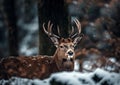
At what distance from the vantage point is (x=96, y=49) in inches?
912

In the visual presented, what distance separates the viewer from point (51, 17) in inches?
603

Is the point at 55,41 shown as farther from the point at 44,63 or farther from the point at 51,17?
the point at 51,17

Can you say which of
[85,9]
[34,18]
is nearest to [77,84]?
[85,9]

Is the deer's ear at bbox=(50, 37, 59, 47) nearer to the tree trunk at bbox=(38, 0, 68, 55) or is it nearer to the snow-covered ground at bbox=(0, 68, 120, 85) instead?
the tree trunk at bbox=(38, 0, 68, 55)

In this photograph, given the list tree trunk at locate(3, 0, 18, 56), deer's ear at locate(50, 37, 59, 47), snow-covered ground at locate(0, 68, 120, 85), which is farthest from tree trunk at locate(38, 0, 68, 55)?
tree trunk at locate(3, 0, 18, 56)

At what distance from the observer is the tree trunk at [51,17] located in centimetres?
1527

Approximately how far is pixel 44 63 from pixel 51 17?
2041 millimetres

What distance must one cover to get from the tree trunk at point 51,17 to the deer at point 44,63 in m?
1.34

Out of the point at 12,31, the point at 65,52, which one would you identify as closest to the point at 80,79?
the point at 65,52

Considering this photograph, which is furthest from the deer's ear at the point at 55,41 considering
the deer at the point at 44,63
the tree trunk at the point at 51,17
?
the tree trunk at the point at 51,17

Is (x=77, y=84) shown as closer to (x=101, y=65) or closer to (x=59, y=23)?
(x=59, y=23)

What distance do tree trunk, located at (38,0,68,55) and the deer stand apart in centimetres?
134

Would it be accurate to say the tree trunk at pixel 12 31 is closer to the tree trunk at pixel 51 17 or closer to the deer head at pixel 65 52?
the tree trunk at pixel 51 17

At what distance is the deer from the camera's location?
1330 cm
